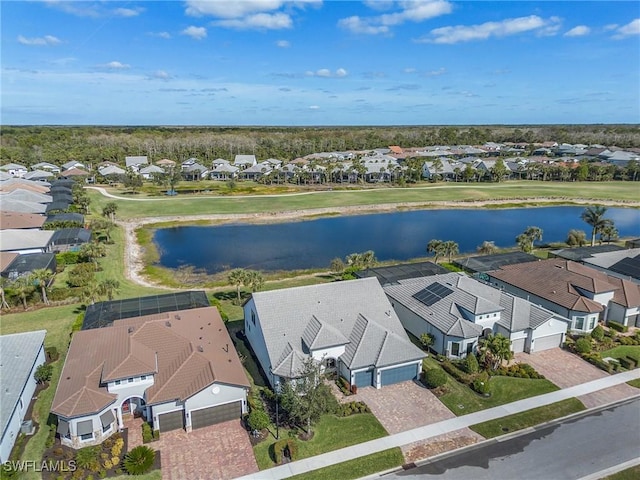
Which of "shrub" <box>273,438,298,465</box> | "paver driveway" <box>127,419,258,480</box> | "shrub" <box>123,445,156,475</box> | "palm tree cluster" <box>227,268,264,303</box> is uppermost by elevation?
"palm tree cluster" <box>227,268,264,303</box>

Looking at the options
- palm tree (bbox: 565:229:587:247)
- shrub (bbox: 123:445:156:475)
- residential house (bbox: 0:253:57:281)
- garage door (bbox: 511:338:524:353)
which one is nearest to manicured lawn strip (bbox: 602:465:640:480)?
garage door (bbox: 511:338:524:353)

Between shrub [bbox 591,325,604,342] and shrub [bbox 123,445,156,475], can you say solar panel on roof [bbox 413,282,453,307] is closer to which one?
shrub [bbox 591,325,604,342]

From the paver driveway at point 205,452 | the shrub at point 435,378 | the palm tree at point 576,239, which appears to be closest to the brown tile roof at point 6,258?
the paver driveway at point 205,452

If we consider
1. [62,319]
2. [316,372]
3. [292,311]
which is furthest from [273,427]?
[62,319]

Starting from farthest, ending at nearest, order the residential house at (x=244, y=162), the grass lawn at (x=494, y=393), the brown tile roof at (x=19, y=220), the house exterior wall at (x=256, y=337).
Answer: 1. the residential house at (x=244, y=162)
2. the brown tile roof at (x=19, y=220)
3. the house exterior wall at (x=256, y=337)
4. the grass lawn at (x=494, y=393)

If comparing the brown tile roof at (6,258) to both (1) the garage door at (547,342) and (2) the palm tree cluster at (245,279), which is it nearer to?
(2) the palm tree cluster at (245,279)
